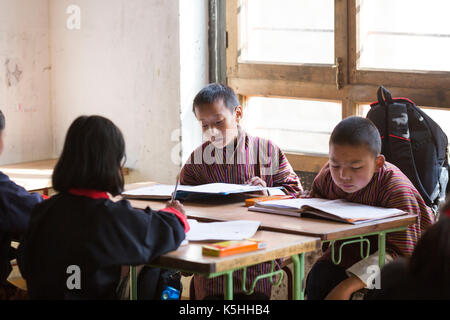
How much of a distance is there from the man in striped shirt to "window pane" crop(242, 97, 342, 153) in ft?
1.87

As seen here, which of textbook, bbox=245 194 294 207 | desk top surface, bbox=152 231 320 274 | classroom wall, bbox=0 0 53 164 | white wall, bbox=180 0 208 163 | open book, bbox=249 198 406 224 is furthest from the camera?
classroom wall, bbox=0 0 53 164

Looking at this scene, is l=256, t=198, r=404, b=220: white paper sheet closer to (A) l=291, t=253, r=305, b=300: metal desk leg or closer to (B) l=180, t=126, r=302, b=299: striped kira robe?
(A) l=291, t=253, r=305, b=300: metal desk leg

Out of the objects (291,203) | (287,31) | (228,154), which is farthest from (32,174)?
(291,203)

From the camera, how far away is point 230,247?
1932 millimetres

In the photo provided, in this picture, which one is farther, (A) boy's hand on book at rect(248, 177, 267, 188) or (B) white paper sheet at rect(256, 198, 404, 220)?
(A) boy's hand on book at rect(248, 177, 267, 188)

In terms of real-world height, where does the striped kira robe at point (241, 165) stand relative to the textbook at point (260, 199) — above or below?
above

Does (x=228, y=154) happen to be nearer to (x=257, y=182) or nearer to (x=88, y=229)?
(x=257, y=182)

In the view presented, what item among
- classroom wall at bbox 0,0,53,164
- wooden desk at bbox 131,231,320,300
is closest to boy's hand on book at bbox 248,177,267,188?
wooden desk at bbox 131,231,320,300

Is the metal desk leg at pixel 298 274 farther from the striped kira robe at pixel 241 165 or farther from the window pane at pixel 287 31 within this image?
the window pane at pixel 287 31

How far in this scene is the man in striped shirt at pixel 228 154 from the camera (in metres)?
3.12

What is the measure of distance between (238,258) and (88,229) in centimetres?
42

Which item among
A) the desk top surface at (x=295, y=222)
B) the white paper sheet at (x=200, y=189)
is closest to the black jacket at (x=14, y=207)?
the desk top surface at (x=295, y=222)

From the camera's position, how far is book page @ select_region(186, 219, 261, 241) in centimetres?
212

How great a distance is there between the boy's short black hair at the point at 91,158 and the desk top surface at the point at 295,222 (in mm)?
588
